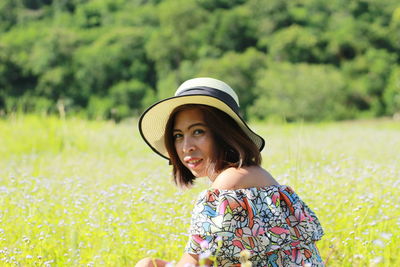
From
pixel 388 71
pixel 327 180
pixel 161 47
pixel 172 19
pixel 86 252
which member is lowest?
pixel 86 252

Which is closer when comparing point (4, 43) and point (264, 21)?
point (264, 21)

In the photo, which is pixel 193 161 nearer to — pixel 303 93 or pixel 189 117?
pixel 189 117

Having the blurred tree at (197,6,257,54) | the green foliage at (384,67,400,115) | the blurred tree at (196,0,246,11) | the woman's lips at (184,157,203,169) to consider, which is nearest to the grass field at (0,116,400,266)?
the woman's lips at (184,157,203,169)

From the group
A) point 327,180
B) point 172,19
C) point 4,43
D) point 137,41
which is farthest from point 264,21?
point 327,180

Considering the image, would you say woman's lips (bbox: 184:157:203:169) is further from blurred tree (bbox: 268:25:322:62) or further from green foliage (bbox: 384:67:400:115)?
blurred tree (bbox: 268:25:322:62)

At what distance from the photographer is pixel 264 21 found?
202 ft

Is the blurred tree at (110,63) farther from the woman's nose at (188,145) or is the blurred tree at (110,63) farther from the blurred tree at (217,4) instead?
the woman's nose at (188,145)

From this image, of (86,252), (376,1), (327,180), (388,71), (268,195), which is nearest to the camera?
(268,195)

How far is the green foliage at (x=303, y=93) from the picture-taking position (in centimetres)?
4822

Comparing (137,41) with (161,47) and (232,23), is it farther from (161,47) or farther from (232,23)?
(232,23)

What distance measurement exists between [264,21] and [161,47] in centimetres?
1242

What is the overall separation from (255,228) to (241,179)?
22cm

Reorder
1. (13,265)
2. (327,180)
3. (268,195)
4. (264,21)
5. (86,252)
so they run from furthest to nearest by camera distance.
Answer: (264,21)
(327,180)
(86,252)
(13,265)
(268,195)

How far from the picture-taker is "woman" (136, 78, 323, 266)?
2.15 meters
